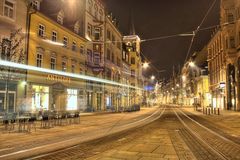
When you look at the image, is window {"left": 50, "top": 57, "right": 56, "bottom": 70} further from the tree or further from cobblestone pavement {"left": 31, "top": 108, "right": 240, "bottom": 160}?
cobblestone pavement {"left": 31, "top": 108, "right": 240, "bottom": 160}

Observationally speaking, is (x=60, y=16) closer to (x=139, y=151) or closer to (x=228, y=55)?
(x=228, y=55)

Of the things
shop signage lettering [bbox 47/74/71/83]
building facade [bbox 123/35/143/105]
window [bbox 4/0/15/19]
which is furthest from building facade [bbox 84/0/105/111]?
building facade [bbox 123/35/143/105]

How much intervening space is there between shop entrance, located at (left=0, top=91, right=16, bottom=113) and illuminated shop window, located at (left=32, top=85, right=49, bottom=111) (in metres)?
2.63

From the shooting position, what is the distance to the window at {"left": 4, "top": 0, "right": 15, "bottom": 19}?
22.1 m

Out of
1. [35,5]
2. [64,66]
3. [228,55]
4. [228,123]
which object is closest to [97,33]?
[64,66]

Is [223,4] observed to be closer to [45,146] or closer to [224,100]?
[224,100]

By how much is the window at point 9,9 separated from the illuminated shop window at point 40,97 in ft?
22.7

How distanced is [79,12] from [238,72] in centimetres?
2453

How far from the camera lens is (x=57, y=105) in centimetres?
2981

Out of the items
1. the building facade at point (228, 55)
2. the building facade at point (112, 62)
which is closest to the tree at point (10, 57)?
the building facade at point (112, 62)

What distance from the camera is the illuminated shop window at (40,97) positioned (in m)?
25.6

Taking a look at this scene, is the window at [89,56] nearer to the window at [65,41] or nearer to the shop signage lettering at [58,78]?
the window at [65,41]

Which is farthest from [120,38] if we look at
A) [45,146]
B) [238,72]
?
[45,146]

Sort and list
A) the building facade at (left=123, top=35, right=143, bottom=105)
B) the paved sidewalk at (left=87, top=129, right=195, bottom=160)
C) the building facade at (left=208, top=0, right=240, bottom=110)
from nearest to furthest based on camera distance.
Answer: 1. the paved sidewalk at (left=87, top=129, right=195, bottom=160)
2. the building facade at (left=208, top=0, right=240, bottom=110)
3. the building facade at (left=123, top=35, right=143, bottom=105)
